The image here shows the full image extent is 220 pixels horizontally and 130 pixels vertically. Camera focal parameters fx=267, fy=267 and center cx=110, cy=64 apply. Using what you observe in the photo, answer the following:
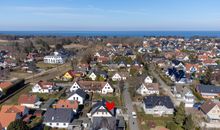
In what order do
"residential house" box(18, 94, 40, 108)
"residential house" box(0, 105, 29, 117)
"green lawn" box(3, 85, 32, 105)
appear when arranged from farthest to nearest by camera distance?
1. "green lawn" box(3, 85, 32, 105)
2. "residential house" box(18, 94, 40, 108)
3. "residential house" box(0, 105, 29, 117)

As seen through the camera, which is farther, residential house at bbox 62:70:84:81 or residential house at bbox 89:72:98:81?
residential house at bbox 62:70:84:81

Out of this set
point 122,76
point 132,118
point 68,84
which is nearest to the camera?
point 132,118

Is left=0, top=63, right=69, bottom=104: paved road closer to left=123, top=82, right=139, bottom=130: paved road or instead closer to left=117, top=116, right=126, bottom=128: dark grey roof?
left=123, top=82, right=139, bottom=130: paved road

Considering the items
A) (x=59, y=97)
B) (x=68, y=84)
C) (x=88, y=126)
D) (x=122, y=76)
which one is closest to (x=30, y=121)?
(x=88, y=126)

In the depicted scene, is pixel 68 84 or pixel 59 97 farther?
pixel 68 84

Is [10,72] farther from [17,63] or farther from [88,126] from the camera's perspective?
[88,126]

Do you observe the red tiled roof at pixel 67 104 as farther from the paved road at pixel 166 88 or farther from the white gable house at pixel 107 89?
the paved road at pixel 166 88

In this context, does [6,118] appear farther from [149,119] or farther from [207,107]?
[207,107]

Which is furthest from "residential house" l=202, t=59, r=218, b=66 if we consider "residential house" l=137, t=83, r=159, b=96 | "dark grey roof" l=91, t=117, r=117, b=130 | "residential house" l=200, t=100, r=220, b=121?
"dark grey roof" l=91, t=117, r=117, b=130
